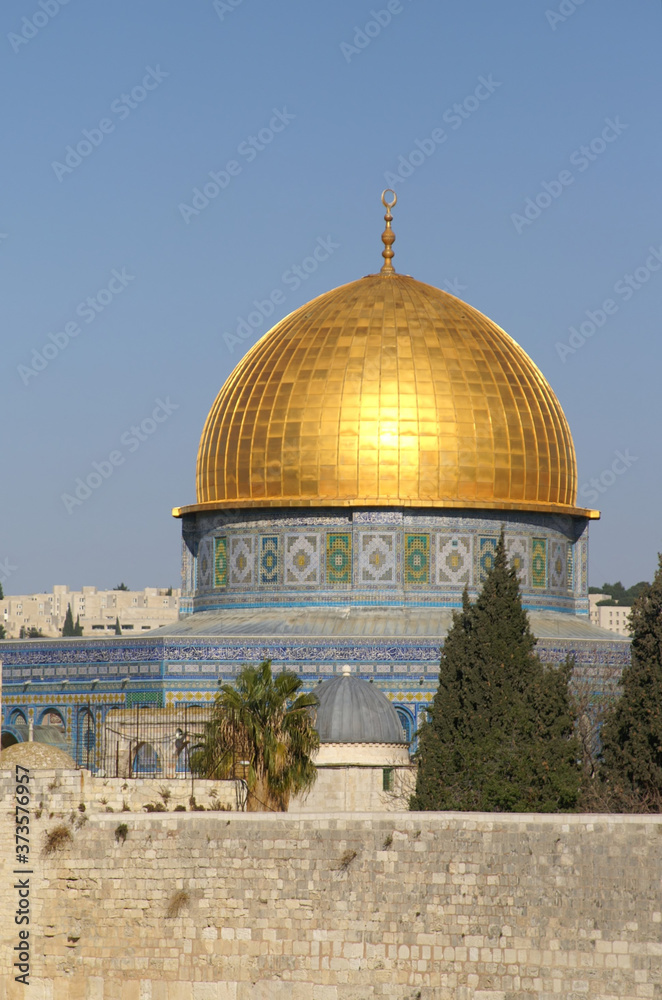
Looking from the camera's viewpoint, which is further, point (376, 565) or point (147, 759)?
point (376, 565)

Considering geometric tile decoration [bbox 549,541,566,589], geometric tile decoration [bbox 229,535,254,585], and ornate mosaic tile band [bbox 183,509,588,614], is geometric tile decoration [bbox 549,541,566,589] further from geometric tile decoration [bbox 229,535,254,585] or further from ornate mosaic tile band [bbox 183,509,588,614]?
geometric tile decoration [bbox 229,535,254,585]

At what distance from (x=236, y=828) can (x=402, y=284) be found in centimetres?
1804

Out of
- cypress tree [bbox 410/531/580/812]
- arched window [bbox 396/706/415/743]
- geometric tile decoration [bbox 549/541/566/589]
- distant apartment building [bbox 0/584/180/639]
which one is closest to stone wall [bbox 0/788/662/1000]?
cypress tree [bbox 410/531/580/812]

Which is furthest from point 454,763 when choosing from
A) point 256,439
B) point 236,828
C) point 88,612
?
point 88,612

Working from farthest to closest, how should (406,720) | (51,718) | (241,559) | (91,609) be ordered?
(91,609), (241,559), (51,718), (406,720)

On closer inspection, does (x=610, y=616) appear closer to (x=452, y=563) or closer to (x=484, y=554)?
(x=484, y=554)

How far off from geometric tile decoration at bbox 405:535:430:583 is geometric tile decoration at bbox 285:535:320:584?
1338 millimetres

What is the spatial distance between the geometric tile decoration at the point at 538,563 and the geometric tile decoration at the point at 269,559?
392 cm

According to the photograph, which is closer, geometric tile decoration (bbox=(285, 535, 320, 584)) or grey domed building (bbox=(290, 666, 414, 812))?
grey domed building (bbox=(290, 666, 414, 812))

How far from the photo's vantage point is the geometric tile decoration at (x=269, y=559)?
3300 cm

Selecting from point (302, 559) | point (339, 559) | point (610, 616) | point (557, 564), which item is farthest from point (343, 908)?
point (610, 616)

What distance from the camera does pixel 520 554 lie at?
33.3 m

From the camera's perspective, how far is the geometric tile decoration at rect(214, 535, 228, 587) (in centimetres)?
3381

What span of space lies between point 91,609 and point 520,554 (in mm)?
70219
